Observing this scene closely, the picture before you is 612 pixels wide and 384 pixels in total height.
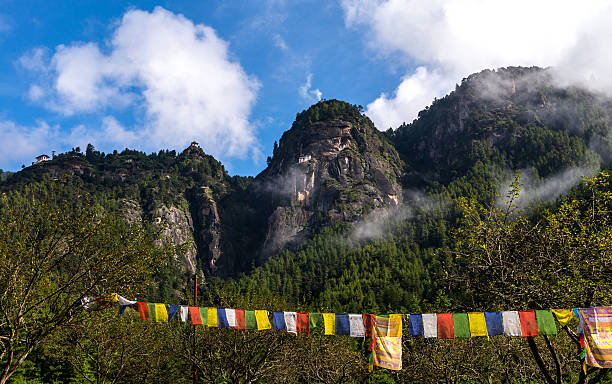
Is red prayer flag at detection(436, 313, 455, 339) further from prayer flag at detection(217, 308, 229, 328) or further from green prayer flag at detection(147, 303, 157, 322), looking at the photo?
green prayer flag at detection(147, 303, 157, 322)

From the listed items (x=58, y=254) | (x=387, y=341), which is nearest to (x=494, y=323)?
(x=387, y=341)

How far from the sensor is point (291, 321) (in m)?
16.8

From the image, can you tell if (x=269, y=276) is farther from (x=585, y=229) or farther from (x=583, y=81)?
(x=583, y=81)

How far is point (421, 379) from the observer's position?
25984mm

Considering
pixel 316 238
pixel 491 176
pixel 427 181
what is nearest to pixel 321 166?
pixel 316 238

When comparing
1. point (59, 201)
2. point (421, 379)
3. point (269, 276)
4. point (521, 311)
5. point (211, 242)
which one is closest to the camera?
point (521, 311)

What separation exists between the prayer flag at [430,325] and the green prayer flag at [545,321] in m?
3.38

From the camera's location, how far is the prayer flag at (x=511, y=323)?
38.6 feet

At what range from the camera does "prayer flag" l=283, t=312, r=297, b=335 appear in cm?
1662

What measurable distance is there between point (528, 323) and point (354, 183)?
15226 cm

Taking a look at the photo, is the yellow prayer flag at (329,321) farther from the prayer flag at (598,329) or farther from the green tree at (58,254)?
the prayer flag at (598,329)

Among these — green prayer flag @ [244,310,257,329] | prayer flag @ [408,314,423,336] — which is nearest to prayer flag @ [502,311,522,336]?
prayer flag @ [408,314,423,336]

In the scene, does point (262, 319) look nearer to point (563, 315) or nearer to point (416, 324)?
point (416, 324)

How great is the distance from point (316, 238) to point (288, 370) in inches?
4612
